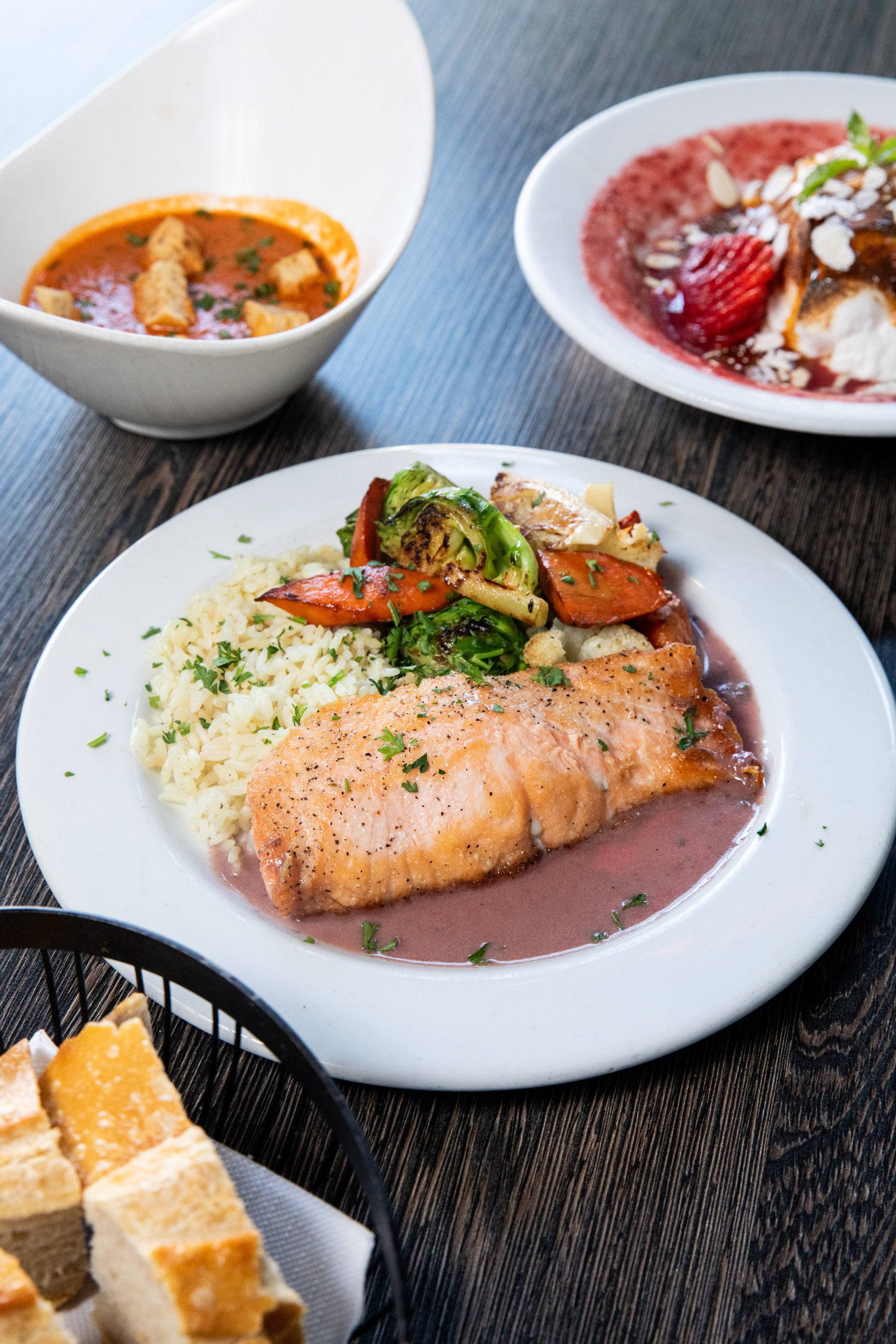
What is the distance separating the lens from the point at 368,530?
2.01m

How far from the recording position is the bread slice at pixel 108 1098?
111 cm

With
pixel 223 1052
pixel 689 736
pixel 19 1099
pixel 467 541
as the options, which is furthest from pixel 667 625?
pixel 19 1099

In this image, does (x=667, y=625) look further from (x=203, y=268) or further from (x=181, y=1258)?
(x=203, y=268)

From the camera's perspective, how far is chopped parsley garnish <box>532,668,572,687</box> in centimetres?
183

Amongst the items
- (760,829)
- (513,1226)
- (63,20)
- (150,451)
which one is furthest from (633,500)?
(63,20)

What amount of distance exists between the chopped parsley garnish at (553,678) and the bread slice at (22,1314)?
3.76 feet

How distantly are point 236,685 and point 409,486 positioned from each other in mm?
487

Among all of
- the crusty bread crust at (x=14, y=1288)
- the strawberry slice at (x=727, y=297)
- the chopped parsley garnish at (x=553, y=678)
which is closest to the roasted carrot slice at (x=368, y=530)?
the chopped parsley garnish at (x=553, y=678)

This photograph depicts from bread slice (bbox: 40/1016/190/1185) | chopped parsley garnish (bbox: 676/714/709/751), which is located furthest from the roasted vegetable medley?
bread slice (bbox: 40/1016/190/1185)

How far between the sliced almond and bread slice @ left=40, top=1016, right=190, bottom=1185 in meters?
2.52

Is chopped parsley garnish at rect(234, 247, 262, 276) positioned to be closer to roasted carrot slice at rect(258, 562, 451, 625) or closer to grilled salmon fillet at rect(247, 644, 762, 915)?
roasted carrot slice at rect(258, 562, 451, 625)

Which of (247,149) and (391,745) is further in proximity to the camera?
(247,149)

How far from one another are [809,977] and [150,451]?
1.85 metres

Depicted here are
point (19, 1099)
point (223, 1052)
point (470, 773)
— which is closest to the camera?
point (19, 1099)
